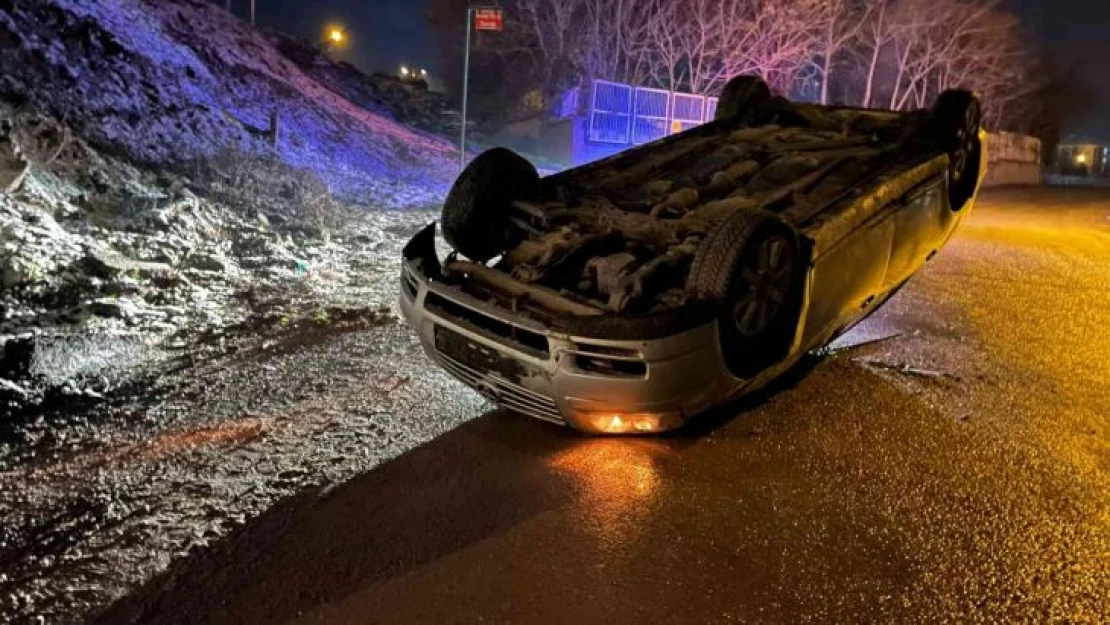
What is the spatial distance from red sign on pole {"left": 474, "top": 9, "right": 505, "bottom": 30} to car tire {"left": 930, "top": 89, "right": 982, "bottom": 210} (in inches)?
266

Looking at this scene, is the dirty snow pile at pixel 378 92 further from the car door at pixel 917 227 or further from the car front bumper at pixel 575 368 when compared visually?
A: the car front bumper at pixel 575 368

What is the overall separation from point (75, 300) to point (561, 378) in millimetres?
4169

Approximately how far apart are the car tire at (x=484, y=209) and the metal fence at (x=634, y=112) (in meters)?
16.9

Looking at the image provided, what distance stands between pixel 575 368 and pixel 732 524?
3.08ft

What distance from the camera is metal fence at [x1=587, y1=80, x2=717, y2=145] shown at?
71.7ft

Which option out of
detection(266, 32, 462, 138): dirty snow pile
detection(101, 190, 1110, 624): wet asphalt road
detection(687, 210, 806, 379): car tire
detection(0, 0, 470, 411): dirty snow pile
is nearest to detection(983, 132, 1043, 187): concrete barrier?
detection(266, 32, 462, 138): dirty snow pile

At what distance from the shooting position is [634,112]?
22.6m

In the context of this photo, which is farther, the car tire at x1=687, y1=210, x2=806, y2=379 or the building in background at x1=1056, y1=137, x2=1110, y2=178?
the building in background at x1=1056, y1=137, x2=1110, y2=178

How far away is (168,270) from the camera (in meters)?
7.10

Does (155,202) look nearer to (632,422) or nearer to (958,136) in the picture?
(632,422)

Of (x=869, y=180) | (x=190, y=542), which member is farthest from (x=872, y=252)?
(x=190, y=542)

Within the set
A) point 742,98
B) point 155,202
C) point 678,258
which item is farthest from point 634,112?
point 678,258

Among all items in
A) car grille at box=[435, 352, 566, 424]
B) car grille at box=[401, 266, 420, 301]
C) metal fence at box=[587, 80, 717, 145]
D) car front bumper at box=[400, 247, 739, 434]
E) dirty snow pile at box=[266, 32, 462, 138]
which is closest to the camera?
car front bumper at box=[400, 247, 739, 434]

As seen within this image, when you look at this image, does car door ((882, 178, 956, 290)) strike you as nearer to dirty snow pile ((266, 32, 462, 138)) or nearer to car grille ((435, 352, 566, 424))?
car grille ((435, 352, 566, 424))
